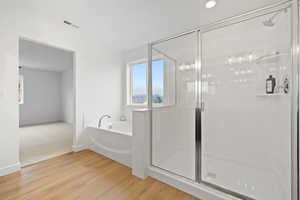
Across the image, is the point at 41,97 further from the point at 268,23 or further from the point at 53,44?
the point at 268,23

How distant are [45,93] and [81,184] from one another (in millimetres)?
5802

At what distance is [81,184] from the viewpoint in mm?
1656

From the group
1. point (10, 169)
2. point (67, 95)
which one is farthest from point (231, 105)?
point (67, 95)

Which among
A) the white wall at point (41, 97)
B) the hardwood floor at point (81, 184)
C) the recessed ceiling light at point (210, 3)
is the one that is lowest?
the hardwood floor at point (81, 184)

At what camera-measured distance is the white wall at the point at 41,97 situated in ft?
17.5

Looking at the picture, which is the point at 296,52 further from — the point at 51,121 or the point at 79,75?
the point at 51,121

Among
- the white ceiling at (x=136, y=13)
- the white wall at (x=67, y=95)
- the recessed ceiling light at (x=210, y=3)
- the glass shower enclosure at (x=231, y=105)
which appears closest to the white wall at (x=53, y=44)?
the white ceiling at (x=136, y=13)

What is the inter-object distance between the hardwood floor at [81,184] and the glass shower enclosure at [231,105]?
1.08 ft

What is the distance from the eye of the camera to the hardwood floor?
146 centimetres

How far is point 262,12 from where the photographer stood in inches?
54.0

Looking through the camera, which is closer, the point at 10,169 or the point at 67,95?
A: the point at 10,169

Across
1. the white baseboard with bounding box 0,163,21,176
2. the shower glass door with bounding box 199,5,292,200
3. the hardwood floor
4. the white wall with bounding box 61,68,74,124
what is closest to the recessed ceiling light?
the shower glass door with bounding box 199,5,292,200

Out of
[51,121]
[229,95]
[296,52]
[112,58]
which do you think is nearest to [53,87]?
[51,121]

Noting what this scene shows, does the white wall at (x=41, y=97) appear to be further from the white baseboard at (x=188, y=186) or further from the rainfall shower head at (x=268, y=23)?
the rainfall shower head at (x=268, y=23)
